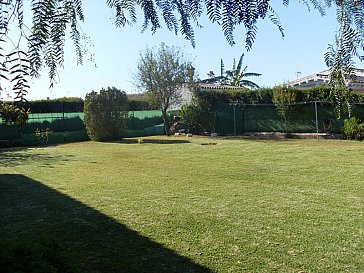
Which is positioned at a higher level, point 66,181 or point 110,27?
point 110,27

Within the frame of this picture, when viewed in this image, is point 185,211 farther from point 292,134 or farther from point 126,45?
point 292,134

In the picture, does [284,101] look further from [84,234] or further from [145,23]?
[145,23]

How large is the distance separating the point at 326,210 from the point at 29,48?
470cm

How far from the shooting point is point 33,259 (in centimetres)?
168

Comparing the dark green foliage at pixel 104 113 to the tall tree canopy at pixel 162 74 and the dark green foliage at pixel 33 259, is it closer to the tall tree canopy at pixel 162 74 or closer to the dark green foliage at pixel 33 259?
the tall tree canopy at pixel 162 74

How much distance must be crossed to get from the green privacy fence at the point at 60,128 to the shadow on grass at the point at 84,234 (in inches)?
482

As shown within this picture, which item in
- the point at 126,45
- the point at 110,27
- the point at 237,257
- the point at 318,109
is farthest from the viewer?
the point at 318,109

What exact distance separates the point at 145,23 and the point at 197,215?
11.8 feet

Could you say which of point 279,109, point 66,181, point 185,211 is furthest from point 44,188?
point 279,109

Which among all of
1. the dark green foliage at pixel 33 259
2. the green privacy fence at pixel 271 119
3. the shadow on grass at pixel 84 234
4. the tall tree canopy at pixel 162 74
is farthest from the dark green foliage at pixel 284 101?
the dark green foliage at pixel 33 259

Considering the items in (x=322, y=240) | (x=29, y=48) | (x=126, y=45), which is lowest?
(x=322, y=240)

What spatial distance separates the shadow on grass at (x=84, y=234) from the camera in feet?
10.5

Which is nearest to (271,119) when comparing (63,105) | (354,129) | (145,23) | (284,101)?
(284,101)

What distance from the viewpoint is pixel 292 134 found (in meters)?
18.2
